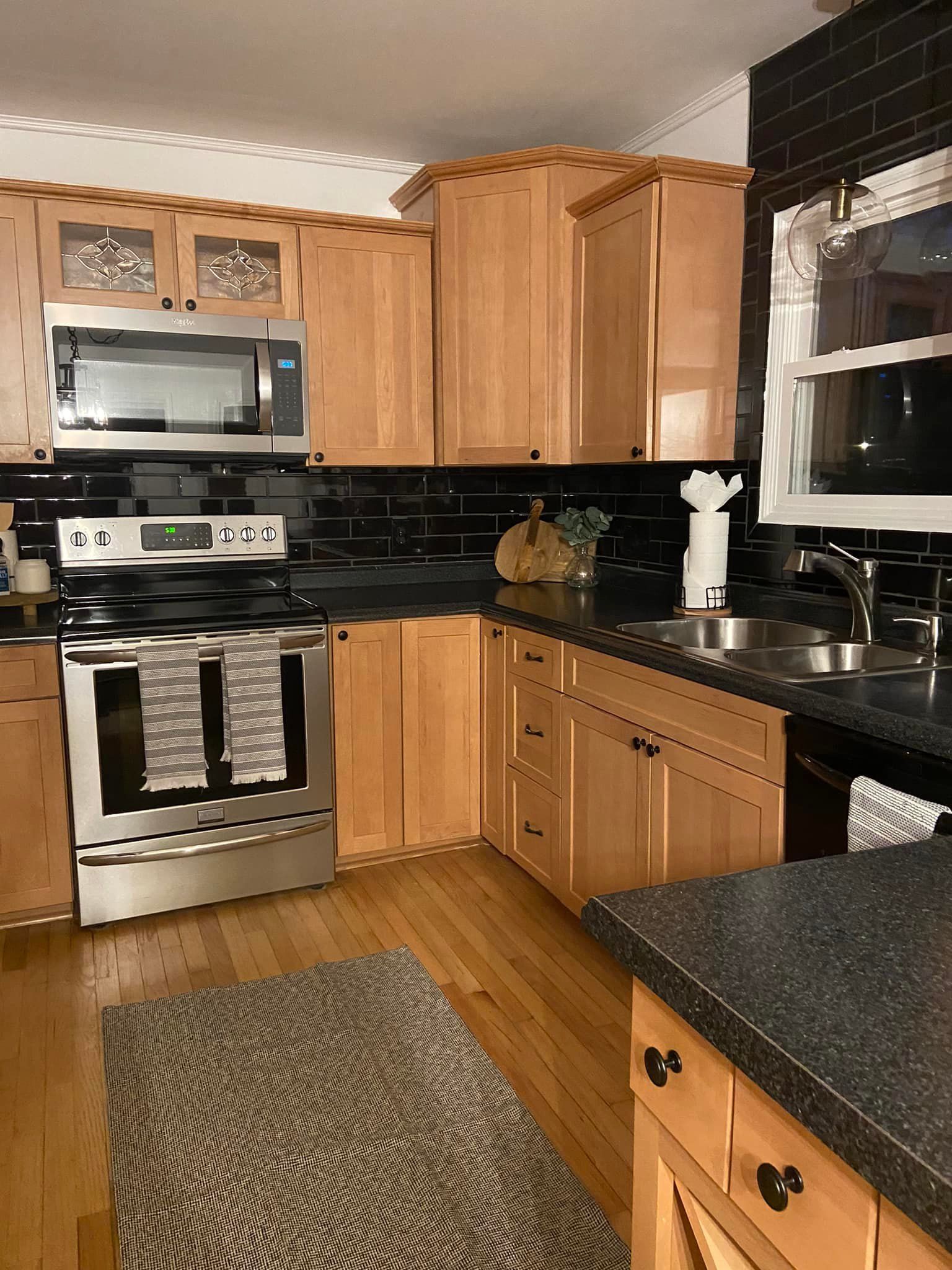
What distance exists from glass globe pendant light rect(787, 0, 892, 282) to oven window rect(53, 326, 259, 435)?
75.9 inches

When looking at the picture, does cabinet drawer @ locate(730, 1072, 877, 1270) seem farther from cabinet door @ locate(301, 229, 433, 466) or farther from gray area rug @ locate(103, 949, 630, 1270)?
cabinet door @ locate(301, 229, 433, 466)

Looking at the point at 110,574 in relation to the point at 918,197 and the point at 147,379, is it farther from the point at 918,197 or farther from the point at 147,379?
the point at 918,197

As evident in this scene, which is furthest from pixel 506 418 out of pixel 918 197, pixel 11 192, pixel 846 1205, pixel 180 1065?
pixel 846 1205

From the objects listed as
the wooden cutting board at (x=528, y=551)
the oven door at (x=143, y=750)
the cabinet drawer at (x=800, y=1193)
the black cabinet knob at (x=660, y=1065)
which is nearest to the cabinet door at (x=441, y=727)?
the oven door at (x=143, y=750)

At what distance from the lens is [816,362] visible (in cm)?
264

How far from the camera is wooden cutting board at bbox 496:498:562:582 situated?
3.51m

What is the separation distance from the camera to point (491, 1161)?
1832 millimetres

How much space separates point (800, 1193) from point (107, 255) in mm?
3084

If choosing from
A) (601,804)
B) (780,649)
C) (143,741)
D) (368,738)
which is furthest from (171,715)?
(780,649)

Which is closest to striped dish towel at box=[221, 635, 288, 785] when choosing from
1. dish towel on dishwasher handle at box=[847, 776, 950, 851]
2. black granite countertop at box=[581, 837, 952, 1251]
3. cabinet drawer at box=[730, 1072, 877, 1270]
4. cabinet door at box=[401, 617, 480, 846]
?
cabinet door at box=[401, 617, 480, 846]

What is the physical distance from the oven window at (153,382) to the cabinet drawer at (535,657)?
1.13m

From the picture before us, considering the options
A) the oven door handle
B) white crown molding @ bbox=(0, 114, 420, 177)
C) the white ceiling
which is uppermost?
the white ceiling

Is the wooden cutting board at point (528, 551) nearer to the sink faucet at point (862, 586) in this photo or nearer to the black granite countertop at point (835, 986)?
the sink faucet at point (862, 586)

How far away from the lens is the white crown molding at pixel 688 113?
2.86 meters
